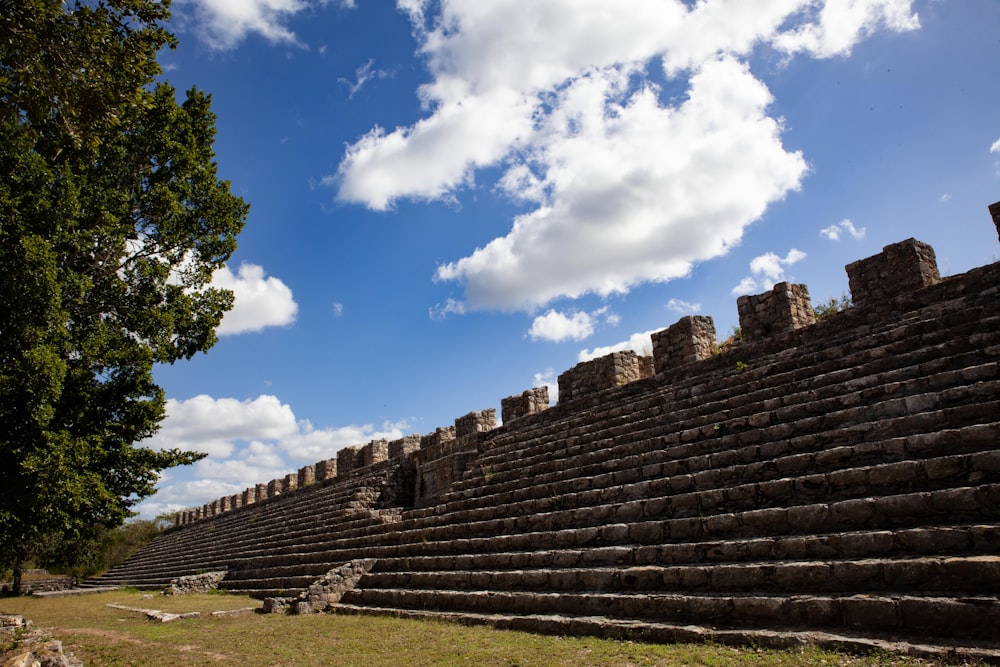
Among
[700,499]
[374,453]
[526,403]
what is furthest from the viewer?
[374,453]

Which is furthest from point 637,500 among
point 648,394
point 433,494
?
point 433,494

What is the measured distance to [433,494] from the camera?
16391mm

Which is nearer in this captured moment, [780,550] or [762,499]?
[780,550]

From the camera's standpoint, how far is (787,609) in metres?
4.85

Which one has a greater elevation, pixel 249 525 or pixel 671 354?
pixel 671 354

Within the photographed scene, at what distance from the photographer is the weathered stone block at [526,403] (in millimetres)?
14961

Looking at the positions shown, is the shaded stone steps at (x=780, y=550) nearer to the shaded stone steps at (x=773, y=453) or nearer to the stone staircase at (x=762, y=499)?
the stone staircase at (x=762, y=499)

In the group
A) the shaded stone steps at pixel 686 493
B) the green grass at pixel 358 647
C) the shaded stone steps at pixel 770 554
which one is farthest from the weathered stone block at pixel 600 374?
the green grass at pixel 358 647

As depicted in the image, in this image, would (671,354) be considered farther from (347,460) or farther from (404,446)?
(347,460)

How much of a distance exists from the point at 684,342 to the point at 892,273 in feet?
12.4

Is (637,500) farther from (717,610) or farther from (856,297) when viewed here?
(856,297)

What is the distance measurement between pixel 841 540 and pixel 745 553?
0.91 metres

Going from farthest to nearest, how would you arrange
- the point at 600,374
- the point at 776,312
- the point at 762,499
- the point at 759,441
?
1. the point at 600,374
2. the point at 776,312
3. the point at 759,441
4. the point at 762,499

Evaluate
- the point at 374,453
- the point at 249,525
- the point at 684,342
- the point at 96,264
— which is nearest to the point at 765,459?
the point at 684,342
